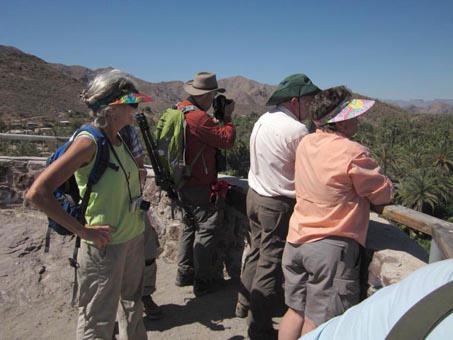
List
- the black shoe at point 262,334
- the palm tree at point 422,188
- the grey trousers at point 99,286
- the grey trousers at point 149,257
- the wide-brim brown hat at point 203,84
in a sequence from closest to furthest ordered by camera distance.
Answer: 1. the grey trousers at point 99,286
2. the black shoe at point 262,334
3. the grey trousers at point 149,257
4. the wide-brim brown hat at point 203,84
5. the palm tree at point 422,188

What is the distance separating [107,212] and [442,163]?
87.9 ft

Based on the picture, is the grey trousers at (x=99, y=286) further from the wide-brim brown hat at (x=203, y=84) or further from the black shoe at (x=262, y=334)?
the wide-brim brown hat at (x=203, y=84)

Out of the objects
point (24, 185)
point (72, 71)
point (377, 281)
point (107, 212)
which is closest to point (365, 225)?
point (377, 281)

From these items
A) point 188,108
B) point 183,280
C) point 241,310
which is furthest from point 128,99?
point 183,280

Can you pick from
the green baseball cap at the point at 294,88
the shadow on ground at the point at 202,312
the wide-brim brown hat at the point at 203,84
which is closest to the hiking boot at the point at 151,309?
the shadow on ground at the point at 202,312

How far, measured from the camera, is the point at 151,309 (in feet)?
9.87

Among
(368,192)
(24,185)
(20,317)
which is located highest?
(368,192)

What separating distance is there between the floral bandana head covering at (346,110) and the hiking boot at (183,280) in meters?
2.07

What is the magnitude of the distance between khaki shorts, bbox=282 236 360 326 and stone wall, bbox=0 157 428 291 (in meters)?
0.19

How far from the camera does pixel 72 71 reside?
14450cm

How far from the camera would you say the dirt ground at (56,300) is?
2.90 metres

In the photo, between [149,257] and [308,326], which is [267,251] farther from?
[149,257]

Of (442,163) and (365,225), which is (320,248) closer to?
(365,225)

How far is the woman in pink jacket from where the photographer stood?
1801 millimetres
